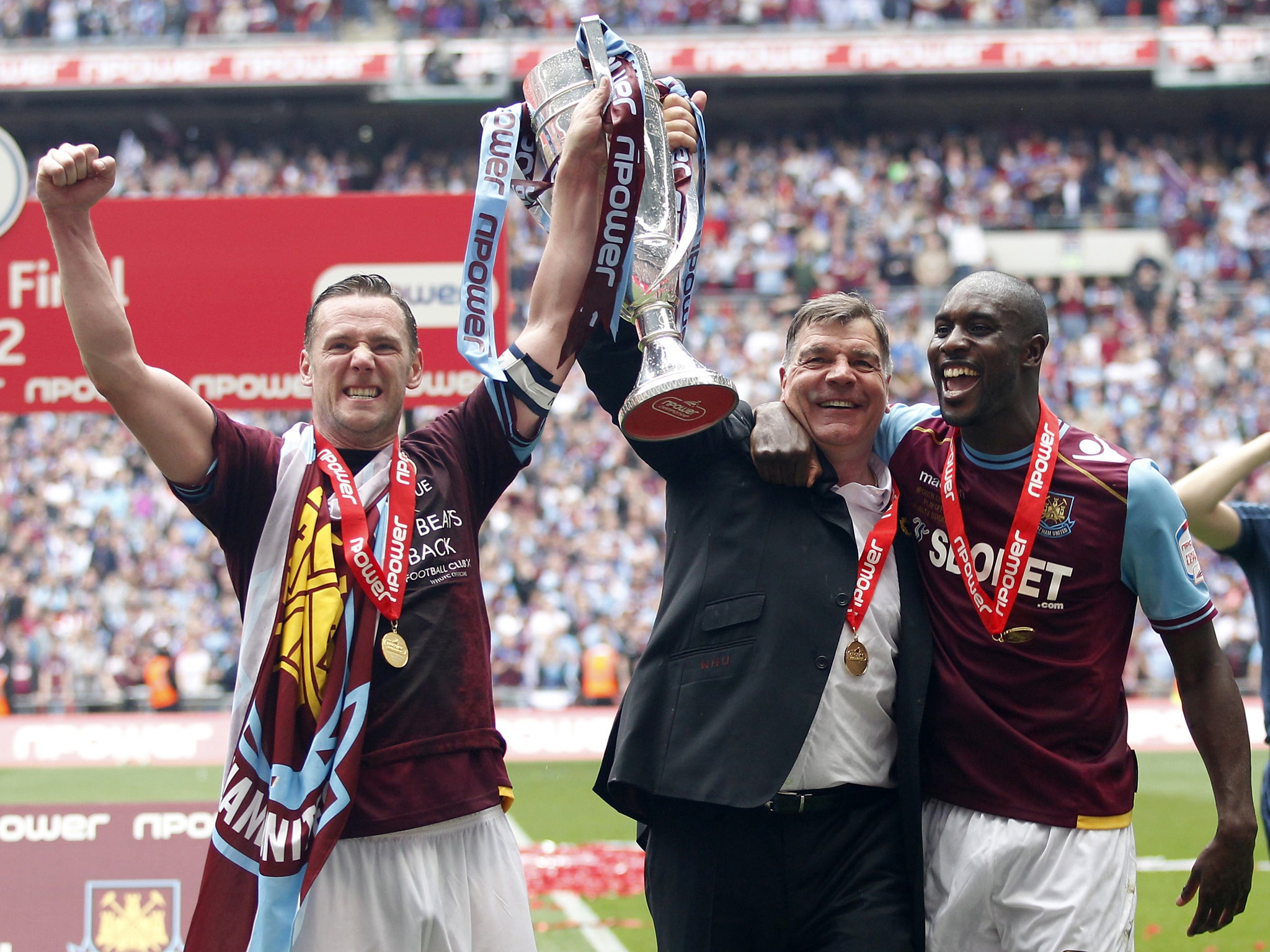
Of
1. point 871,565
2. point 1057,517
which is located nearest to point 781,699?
point 871,565

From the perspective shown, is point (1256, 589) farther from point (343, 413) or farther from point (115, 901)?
point (115, 901)

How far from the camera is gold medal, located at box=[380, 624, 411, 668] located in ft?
8.72

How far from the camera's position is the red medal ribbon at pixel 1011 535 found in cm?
297

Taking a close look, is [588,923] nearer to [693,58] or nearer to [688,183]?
[688,183]

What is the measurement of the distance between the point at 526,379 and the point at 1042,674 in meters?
1.25

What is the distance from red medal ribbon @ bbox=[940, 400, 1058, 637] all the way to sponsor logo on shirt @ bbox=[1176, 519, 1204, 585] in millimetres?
292

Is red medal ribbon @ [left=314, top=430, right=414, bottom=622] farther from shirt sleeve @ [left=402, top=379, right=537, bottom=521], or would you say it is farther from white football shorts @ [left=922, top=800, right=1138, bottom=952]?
white football shorts @ [left=922, top=800, right=1138, bottom=952]

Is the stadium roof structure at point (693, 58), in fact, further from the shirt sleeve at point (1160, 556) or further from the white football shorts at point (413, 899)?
the white football shorts at point (413, 899)

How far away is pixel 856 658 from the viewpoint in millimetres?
2926

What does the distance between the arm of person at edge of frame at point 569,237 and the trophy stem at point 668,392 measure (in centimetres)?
18

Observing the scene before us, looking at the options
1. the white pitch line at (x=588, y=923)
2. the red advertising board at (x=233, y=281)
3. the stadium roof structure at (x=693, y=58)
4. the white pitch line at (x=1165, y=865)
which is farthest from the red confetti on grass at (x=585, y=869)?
the stadium roof structure at (x=693, y=58)

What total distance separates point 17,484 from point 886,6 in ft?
51.2

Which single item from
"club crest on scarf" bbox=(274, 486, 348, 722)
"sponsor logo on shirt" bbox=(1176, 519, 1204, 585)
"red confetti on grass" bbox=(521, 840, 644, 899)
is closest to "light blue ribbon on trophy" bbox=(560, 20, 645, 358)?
"club crest on scarf" bbox=(274, 486, 348, 722)

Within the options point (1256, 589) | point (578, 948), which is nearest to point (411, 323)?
point (1256, 589)
